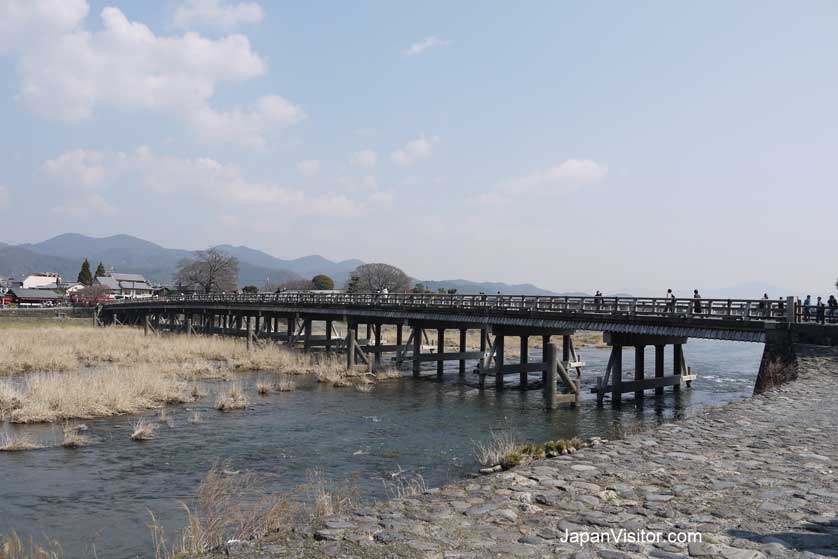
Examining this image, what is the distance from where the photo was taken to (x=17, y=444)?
16.5 m

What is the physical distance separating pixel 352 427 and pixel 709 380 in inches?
950

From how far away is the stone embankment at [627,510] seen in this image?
6.31m

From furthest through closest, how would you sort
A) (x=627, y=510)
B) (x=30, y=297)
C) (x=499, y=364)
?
1. (x=30, y=297)
2. (x=499, y=364)
3. (x=627, y=510)

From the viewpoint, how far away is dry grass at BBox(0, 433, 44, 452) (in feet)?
53.5

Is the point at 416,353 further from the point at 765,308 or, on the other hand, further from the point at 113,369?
the point at 765,308

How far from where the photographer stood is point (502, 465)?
480 inches

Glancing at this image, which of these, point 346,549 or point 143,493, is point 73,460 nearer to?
point 143,493

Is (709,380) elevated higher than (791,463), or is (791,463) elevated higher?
(791,463)

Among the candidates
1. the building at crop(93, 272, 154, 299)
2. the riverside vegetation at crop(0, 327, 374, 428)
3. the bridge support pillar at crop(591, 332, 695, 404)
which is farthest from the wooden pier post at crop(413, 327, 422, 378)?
the building at crop(93, 272, 154, 299)

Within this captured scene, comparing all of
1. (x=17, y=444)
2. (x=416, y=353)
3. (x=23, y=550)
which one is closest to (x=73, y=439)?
(x=17, y=444)

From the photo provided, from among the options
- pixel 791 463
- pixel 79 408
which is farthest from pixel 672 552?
pixel 79 408

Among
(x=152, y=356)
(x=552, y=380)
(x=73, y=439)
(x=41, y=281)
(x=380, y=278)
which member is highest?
(x=380, y=278)

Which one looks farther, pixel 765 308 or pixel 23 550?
pixel 765 308

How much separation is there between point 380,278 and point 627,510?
119374 mm
